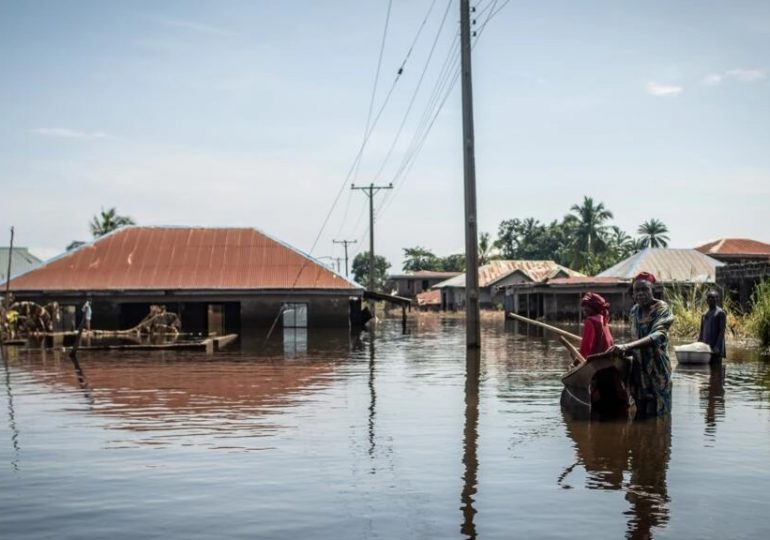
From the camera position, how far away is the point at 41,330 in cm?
3628

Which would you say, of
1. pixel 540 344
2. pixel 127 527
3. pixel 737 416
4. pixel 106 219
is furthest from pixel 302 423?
pixel 106 219

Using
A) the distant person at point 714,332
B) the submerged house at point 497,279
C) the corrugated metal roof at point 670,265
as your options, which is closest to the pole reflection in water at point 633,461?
the distant person at point 714,332

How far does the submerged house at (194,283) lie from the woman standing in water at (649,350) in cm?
2811

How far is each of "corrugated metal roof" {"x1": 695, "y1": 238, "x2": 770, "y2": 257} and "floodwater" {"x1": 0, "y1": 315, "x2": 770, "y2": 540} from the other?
4705 centimetres

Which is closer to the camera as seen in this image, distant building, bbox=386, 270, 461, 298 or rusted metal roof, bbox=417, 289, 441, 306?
rusted metal roof, bbox=417, 289, 441, 306

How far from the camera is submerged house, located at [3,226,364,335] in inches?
1558

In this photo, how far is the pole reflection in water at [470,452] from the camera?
6397 millimetres

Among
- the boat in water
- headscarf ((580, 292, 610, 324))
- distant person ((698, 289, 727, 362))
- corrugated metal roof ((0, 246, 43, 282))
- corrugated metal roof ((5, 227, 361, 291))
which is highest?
corrugated metal roof ((0, 246, 43, 282))

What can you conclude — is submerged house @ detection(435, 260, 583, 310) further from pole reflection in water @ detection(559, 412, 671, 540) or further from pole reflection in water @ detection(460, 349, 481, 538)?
pole reflection in water @ detection(559, 412, 671, 540)

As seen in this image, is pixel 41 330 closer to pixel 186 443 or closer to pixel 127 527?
pixel 186 443

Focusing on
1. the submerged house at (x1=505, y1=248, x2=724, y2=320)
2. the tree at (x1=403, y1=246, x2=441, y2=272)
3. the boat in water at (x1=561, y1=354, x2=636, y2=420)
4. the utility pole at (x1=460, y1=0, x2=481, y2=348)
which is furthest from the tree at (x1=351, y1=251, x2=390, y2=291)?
the boat in water at (x1=561, y1=354, x2=636, y2=420)

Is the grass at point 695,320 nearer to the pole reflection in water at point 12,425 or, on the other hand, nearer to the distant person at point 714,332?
the distant person at point 714,332

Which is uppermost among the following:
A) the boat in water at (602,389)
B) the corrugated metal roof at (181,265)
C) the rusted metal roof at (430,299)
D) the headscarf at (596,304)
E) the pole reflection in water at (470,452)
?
the corrugated metal roof at (181,265)

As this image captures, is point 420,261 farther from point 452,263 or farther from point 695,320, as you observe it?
point 695,320
